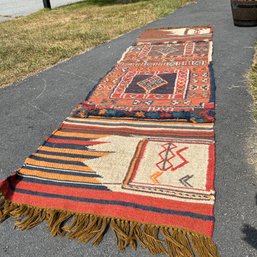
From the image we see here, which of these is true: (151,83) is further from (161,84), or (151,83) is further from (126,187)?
(126,187)

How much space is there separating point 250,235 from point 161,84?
12.1 feet

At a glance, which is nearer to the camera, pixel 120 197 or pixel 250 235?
pixel 250 235

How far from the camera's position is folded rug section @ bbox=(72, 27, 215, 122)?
5250 millimetres

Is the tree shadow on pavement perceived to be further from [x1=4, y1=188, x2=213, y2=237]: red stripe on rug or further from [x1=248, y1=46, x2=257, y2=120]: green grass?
[x1=248, y1=46, x2=257, y2=120]: green grass

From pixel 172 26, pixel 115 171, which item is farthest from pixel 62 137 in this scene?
pixel 172 26

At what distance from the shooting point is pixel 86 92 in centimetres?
629

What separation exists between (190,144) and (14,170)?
7.50 ft

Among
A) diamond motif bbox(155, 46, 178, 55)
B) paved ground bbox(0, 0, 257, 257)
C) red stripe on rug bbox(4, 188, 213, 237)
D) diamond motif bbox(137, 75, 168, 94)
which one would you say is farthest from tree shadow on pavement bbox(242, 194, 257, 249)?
diamond motif bbox(155, 46, 178, 55)

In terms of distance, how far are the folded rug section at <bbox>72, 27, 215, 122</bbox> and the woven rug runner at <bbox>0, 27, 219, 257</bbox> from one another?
2 cm

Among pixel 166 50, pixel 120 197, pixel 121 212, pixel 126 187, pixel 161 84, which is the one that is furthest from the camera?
pixel 166 50

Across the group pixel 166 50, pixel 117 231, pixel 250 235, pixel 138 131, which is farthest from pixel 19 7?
pixel 250 235

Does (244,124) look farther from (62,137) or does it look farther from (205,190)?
(62,137)

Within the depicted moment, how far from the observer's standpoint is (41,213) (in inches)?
138

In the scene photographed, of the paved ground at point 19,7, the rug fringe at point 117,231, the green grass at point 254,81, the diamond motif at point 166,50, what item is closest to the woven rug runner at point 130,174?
the rug fringe at point 117,231
